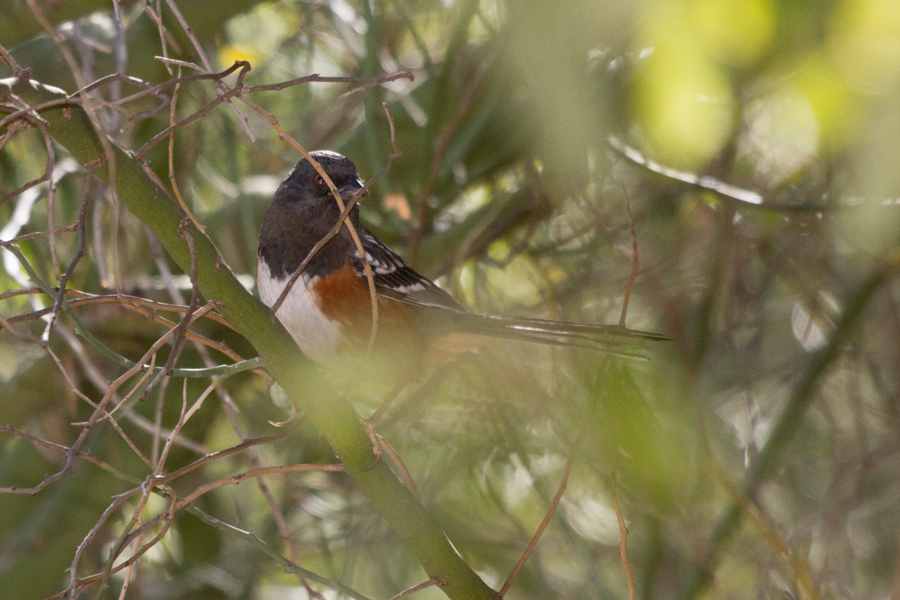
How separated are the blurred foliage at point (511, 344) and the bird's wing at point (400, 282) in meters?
0.14

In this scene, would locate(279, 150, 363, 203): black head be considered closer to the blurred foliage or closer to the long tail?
the blurred foliage

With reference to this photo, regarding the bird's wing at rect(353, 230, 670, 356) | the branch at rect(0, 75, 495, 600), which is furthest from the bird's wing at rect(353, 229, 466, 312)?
the branch at rect(0, 75, 495, 600)

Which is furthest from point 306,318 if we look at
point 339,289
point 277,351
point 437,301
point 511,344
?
point 277,351

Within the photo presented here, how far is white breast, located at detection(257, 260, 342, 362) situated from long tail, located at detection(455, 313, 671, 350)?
0.33m

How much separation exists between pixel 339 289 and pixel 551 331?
60cm

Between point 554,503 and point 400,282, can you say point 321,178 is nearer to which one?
point 400,282

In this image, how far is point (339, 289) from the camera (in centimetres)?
215

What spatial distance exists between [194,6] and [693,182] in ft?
4.49

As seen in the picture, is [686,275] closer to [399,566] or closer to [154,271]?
[399,566]

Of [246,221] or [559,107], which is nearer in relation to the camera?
[559,107]

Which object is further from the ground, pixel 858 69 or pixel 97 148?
pixel 97 148

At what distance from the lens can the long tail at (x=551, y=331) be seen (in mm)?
1533

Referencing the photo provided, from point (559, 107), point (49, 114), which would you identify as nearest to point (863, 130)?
point (559, 107)

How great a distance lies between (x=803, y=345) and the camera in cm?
258
